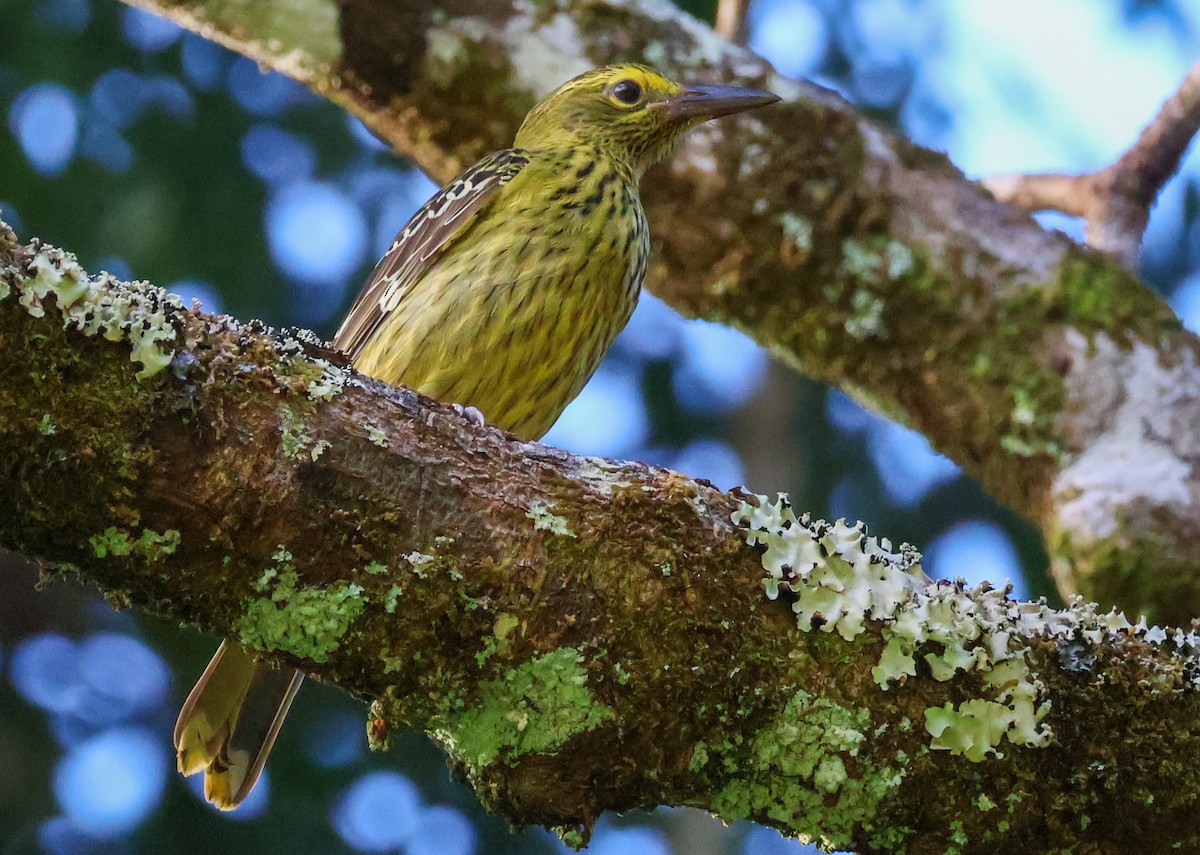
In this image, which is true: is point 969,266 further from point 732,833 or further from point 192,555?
point 732,833

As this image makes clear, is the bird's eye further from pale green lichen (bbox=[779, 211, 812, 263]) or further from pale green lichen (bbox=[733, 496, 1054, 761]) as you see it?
pale green lichen (bbox=[733, 496, 1054, 761])

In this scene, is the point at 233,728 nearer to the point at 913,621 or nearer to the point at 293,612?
the point at 293,612

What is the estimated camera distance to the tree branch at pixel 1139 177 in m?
3.93

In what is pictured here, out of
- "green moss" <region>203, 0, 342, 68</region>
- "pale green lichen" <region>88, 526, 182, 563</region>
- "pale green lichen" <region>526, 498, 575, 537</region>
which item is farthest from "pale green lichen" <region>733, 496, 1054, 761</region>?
"green moss" <region>203, 0, 342, 68</region>

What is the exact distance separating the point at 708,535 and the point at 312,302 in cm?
371

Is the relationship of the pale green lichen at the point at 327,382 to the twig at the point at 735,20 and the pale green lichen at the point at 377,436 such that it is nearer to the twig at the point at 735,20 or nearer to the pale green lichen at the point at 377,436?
the pale green lichen at the point at 377,436

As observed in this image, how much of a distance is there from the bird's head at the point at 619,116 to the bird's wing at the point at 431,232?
203mm

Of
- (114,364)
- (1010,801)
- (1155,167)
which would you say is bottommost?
(114,364)

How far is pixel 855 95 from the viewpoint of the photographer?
5.85 m

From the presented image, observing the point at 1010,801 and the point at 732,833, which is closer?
the point at 1010,801

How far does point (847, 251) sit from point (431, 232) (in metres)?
1.07

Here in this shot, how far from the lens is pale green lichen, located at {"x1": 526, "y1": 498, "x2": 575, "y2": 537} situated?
207 centimetres

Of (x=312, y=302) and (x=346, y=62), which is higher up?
(x=312, y=302)

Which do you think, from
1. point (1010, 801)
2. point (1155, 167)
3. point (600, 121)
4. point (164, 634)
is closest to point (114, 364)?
point (1010, 801)
